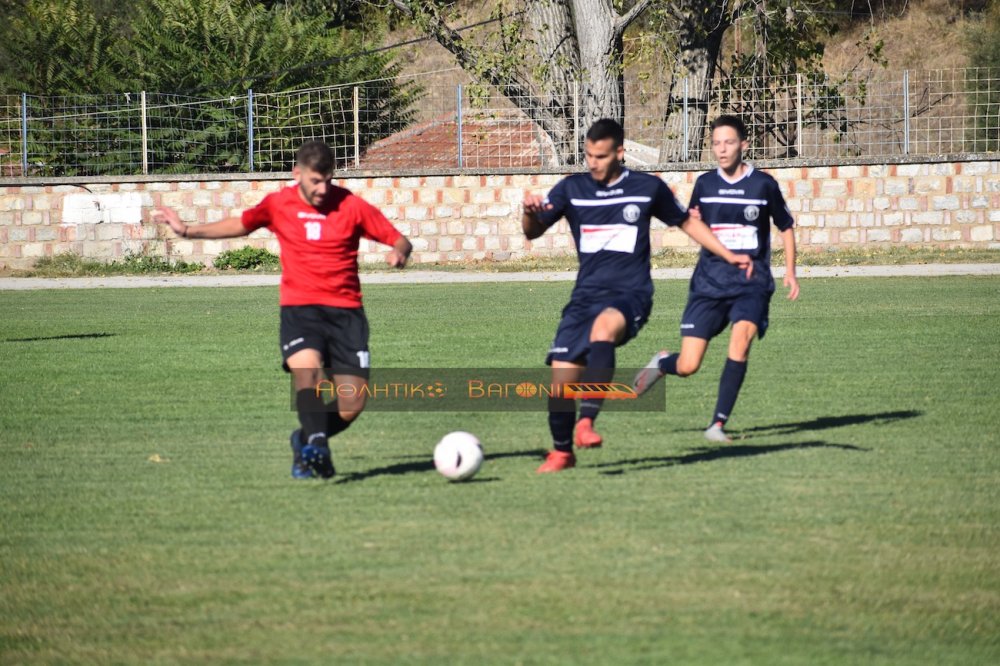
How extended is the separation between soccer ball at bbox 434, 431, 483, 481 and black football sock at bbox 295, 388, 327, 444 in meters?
0.67

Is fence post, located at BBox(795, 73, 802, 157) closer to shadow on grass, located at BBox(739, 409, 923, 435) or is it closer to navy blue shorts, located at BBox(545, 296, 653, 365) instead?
shadow on grass, located at BBox(739, 409, 923, 435)

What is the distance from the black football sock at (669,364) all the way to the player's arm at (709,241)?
1068mm

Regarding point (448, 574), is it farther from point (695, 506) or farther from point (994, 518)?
point (994, 518)

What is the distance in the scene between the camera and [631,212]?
25.7 feet

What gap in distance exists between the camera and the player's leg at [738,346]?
8.77 metres

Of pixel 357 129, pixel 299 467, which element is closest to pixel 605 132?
pixel 299 467

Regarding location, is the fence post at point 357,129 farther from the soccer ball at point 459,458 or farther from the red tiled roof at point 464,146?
the soccer ball at point 459,458

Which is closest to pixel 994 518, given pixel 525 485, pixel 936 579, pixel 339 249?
pixel 936 579

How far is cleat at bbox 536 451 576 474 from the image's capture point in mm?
7594

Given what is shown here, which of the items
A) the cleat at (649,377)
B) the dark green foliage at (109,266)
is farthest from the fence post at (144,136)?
the cleat at (649,377)

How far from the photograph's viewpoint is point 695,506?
259 inches

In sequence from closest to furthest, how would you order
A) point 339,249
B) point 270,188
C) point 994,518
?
point 994,518 < point 339,249 < point 270,188

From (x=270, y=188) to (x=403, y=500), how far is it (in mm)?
22191

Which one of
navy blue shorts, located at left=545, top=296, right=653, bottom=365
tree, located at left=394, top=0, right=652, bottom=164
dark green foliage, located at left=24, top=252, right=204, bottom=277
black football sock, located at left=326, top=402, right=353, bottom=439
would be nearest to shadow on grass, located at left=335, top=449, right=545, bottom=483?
black football sock, located at left=326, top=402, right=353, bottom=439
